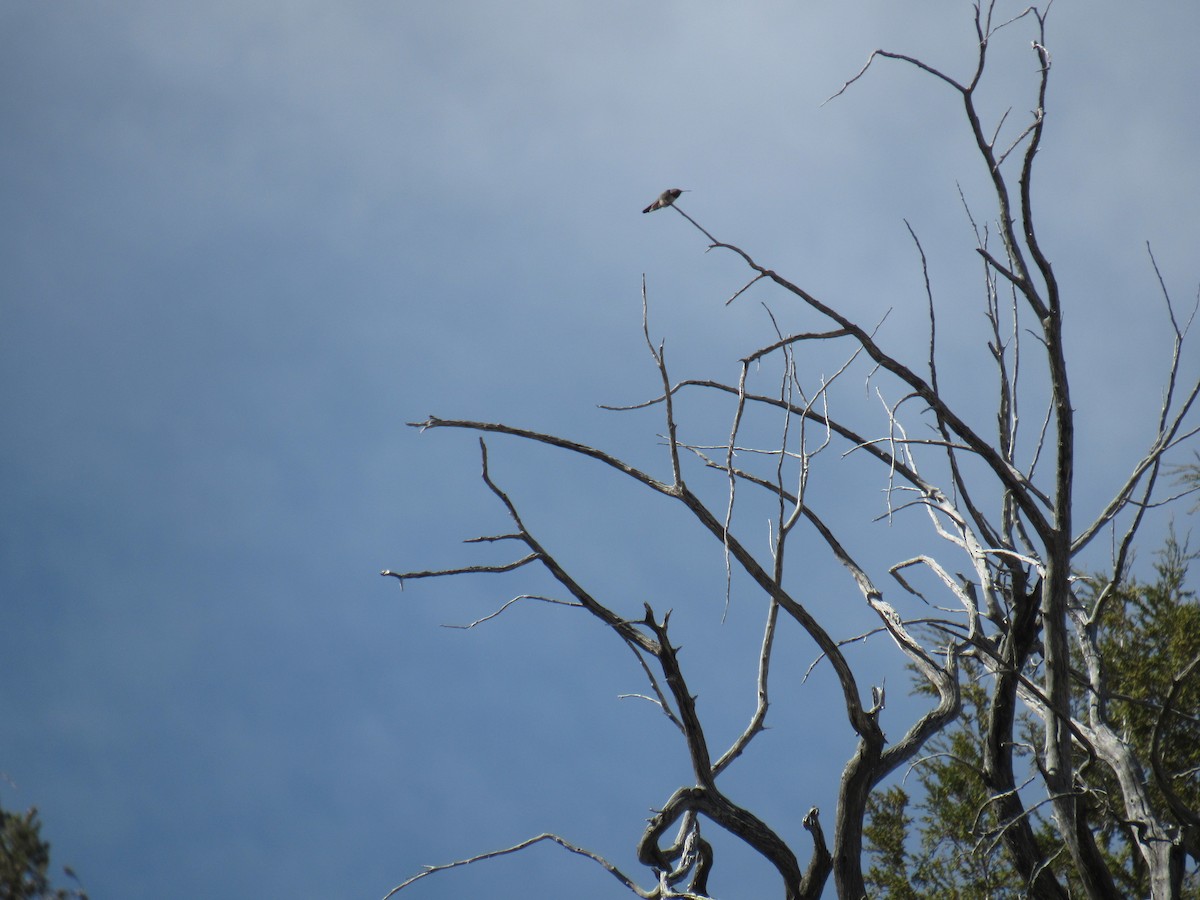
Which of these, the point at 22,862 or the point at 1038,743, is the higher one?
the point at 1038,743

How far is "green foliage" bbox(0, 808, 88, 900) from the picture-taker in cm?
319

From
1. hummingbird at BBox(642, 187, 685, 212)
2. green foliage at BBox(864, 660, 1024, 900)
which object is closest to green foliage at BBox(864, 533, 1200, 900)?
green foliage at BBox(864, 660, 1024, 900)

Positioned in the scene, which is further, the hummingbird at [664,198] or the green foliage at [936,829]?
the green foliage at [936,829]

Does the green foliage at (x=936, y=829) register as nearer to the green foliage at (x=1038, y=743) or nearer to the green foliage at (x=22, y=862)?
the green foliage at (x=1038, y=743)

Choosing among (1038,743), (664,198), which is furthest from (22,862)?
(1038,743)

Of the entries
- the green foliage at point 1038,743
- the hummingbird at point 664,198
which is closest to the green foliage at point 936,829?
the green foliage at point 1038,743

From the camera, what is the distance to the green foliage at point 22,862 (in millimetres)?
3193

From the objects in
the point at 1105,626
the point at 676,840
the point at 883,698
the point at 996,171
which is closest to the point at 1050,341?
the point at 996,171

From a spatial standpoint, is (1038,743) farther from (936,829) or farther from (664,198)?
(664,198)

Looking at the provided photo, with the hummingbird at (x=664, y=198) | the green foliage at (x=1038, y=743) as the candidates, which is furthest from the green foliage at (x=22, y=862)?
the green foliage at (x=1038, y=743)

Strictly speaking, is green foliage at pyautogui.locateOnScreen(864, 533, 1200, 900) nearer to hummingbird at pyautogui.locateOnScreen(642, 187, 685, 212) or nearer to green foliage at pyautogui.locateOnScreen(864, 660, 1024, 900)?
green foliage at pyautogui.locateOnScreen(864, 660, 1024, 900)

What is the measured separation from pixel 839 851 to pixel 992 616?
3.20 ft

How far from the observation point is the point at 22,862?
129 inches

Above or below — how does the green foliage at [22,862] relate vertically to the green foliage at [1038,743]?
below
